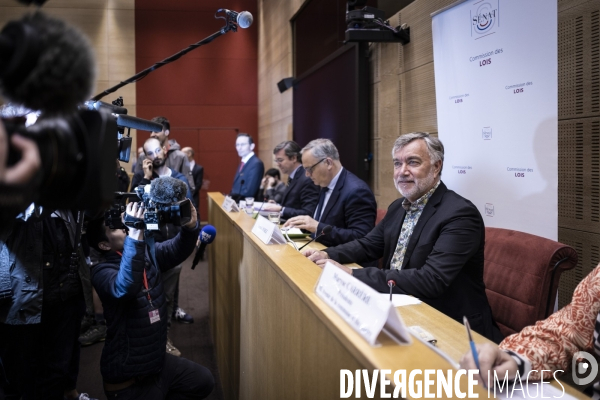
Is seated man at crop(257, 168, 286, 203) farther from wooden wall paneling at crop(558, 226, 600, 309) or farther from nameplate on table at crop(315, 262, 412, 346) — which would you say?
nameplate on table at crop(315, 262, 412, 346)

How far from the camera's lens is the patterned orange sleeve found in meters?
1.22

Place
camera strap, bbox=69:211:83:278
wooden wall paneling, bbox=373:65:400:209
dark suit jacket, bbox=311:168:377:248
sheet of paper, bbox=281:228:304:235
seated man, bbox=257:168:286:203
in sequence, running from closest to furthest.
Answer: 1. camera strap, bbox=69:211:83:278
2. sheet of paper, bbox=281:228:304:235
3. dark suit jacket, bbox=311:168:377:248
4. wooden wall paneling, bbox=373:65:400:209
5. seated man, bbox=257:168:286:203

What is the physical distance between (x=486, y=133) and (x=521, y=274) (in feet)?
3.28

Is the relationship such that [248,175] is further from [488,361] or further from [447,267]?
[488,361]

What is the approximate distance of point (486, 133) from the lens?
2.71 metres

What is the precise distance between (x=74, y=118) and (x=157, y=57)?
10.0m

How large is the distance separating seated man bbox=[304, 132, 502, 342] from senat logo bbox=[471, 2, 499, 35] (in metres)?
0.80

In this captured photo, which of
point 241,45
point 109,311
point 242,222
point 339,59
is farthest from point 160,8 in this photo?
point 109,311

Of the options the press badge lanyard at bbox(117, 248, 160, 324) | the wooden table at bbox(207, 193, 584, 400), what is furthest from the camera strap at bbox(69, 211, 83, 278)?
the wooden table at bbox(207, 193, 584, 400)

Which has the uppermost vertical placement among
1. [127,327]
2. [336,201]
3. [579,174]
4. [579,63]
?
[579,63]

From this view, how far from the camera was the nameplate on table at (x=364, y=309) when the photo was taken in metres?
0.95

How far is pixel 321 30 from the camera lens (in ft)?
20.2

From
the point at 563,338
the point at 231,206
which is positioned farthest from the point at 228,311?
the point at 563,338

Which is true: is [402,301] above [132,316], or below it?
above
